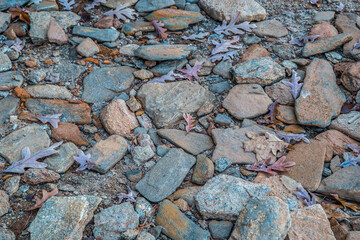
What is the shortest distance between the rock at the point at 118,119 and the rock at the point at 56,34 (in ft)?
4.26

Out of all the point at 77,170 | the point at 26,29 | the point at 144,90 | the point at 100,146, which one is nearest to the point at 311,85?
the point at 144,90

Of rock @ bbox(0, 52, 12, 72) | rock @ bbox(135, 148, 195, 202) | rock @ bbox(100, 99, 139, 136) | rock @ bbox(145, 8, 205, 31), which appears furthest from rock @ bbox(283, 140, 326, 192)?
rock @ bbox(0, 52, 12, 72)

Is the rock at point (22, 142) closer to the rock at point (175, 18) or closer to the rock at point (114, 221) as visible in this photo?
the rock at point (114, 221)

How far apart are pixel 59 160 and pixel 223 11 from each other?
3.00 metres

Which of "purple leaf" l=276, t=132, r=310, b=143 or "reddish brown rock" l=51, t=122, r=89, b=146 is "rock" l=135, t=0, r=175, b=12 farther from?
"purple leaf" l=276, t=132, r=310, b=143

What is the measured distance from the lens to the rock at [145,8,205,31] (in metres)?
4.35

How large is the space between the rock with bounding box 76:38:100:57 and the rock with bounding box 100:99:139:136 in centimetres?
94

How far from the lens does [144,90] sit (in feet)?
11.8

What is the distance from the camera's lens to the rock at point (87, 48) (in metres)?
3.92

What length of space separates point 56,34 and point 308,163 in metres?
3.35

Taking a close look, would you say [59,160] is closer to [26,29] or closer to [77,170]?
[77,170]

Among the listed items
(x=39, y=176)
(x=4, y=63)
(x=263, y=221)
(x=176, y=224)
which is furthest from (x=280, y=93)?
(x=4, y=63)

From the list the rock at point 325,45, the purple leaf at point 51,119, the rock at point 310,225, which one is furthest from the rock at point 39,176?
the rock at point 325,45

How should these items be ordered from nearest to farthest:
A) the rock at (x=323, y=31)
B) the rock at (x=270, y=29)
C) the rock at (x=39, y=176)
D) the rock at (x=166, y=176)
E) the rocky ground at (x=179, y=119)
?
the rocky ground at (x=179, y=119)
the rock at (x=39, y=176)
the rock at (x=166, y=176)
the rock at (x=323, y=31)
the rock at (x=270, y=29)
